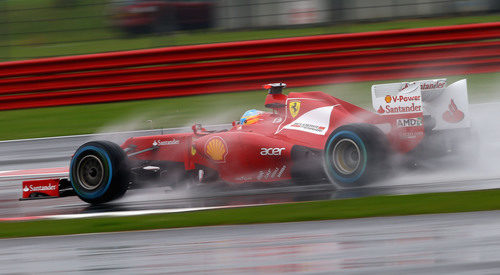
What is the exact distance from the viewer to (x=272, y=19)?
574 inches

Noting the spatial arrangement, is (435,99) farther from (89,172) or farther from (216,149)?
(89,172)

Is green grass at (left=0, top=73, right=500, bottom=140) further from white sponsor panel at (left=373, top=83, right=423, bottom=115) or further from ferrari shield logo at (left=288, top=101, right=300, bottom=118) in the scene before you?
white sponsor panel at (left=373, top=83, right=423, bottom=115)

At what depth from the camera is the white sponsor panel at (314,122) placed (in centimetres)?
775

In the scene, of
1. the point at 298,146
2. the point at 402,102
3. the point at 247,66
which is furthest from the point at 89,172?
the point at 247,66

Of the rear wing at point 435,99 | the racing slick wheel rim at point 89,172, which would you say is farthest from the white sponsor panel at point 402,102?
the racing slick wheel rim at point 89,172

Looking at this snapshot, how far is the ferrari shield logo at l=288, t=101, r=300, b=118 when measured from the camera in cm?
802

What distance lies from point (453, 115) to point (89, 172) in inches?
155

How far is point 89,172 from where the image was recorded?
8.19 m

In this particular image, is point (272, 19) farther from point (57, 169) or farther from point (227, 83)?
point (57, 169)

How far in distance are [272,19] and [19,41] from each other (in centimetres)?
498

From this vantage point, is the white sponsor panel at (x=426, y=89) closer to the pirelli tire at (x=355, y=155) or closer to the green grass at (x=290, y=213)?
the pirelli tire at (x=355, y=155)

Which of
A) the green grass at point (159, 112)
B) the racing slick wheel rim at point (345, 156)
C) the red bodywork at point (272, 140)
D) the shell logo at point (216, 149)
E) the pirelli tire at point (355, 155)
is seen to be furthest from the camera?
the green grass at point (159, 112)

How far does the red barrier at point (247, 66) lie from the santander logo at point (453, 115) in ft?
19.4

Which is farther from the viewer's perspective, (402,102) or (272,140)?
(272,140)
